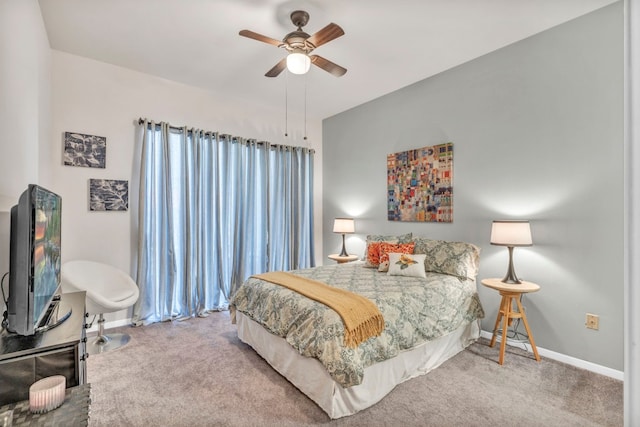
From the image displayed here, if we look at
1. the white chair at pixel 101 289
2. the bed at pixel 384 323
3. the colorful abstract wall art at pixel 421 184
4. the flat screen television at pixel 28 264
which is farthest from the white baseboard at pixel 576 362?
the white chair at pixel 101 289

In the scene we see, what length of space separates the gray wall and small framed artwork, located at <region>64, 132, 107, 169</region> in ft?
12.1

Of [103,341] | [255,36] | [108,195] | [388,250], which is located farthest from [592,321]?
[108,195]

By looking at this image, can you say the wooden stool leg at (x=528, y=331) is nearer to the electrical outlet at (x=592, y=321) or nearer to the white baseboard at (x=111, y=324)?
the electrical outlet at (x=592, y=321)

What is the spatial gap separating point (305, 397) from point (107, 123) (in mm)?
3456

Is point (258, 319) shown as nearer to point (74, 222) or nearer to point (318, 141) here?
point (74, 222)

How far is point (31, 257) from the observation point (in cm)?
133

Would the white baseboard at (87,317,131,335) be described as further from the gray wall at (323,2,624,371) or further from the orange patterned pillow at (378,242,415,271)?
the gray wall at (323,2,624,371)

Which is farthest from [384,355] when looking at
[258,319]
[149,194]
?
[149,194]

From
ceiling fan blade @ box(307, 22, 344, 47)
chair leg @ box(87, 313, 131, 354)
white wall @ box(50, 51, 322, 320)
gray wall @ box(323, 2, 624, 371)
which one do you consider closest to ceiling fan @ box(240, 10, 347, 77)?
ceiling fan blade @ box(307, 22, 344, 47)

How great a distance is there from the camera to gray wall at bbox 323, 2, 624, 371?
2479mm

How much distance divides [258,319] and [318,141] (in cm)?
350

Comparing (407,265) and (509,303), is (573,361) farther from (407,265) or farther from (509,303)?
(407,265)

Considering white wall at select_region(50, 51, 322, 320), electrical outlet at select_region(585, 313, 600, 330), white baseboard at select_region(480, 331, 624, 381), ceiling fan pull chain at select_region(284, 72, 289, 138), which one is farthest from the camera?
ceiling fan pull chain at select_region(284, 72, 289, 138)
